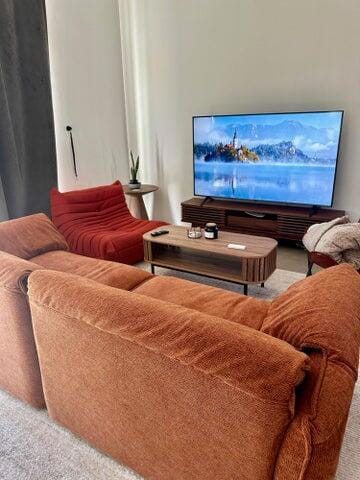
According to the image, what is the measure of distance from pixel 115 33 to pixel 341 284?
14.1 ft

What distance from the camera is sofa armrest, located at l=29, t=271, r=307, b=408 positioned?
0.79 meters

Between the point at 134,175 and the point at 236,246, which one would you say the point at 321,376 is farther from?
the point at 134,175

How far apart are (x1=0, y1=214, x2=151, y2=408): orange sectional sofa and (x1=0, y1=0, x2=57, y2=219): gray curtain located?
1248mm

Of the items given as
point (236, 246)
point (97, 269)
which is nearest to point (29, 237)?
point (97, 269)

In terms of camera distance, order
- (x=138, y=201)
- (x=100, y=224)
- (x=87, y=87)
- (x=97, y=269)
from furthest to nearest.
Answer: (x=138, y=201) → (x=87, y=87) → (x=100, y=224) → (x=97, y=269)

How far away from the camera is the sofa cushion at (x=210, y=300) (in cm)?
153

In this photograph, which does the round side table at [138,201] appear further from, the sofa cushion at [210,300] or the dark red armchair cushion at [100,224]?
the sofa cushion at [210,300]

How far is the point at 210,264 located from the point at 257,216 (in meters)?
1.25

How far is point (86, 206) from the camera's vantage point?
11.5ft

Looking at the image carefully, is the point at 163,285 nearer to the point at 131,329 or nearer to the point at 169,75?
the point at 131,329

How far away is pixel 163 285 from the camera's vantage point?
1858mm

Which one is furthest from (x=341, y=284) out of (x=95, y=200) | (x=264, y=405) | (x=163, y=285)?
(x=95, y=200)

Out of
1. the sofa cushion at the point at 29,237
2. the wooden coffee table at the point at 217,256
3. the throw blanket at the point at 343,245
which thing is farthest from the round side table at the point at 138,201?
the throw blanket at the point at 343,245

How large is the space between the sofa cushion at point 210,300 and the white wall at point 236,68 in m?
2.39
